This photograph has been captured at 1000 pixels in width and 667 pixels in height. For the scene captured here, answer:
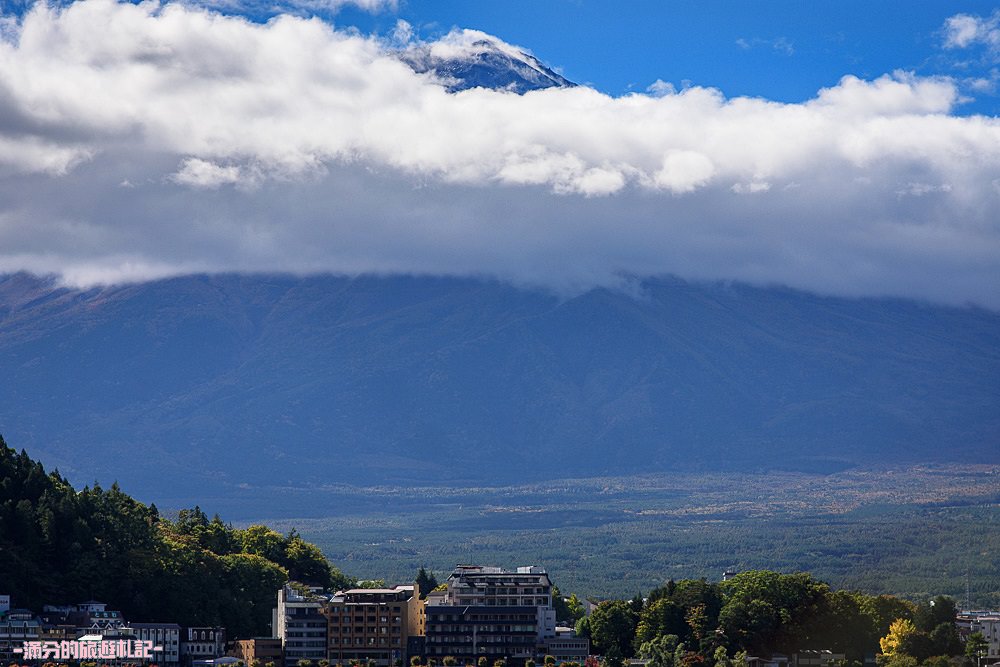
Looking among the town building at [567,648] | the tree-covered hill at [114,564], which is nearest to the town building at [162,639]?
the tree-covered hill at [114,564]

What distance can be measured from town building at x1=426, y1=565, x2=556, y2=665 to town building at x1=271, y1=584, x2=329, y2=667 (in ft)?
18.1

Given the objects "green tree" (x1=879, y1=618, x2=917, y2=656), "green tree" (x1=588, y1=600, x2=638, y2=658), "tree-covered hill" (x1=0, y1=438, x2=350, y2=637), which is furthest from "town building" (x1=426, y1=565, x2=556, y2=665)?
"green tree" (x1=879, y1=618, x2=917, y2=656)

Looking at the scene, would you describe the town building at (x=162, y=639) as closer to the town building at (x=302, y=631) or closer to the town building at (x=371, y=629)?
the town building at (x=302, y=631)

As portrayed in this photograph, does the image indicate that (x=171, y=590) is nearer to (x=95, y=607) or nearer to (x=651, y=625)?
(x=95, y=607)

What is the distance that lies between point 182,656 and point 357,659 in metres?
8.78

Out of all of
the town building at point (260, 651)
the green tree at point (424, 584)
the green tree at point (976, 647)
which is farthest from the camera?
the green tree at point (424, 584)

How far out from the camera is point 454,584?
11075 cm

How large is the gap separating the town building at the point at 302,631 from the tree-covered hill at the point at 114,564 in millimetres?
6837

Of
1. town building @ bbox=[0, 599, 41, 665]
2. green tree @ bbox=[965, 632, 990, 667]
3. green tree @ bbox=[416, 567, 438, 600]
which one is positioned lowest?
green tree @ bbox=[965, 632, 990, 667]

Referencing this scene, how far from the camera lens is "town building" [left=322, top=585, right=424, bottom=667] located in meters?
107

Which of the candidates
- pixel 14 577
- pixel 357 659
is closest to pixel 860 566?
pixel 357 659

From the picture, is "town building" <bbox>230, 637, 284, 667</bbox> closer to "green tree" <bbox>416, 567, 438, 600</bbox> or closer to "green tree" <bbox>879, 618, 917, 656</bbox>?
"green tree" <bbox>416, 567, 438, 600</bbox>

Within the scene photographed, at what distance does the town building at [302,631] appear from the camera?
4200 inches

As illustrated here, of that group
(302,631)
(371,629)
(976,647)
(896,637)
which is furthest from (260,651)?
(976,647)
